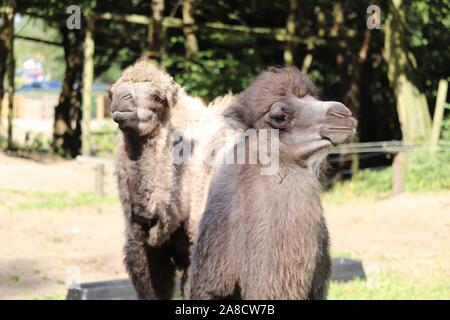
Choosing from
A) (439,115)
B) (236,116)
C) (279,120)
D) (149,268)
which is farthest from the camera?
(439,115)

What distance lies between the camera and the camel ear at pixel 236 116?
186 inches

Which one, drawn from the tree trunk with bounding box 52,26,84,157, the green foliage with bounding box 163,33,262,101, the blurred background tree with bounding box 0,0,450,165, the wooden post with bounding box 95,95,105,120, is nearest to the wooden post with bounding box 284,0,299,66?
the blurred background tree with bounding box 0,0,450,165

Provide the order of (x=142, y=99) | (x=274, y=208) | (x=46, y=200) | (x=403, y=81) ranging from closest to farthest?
1. (x=274, y=208)
2. (x=142, y=99)
3. (x=46, y=200)
4. (x=403, y=81)

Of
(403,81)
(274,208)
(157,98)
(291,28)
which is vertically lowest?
(274,208)

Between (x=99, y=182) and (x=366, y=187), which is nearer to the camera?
(x=99, y=182)

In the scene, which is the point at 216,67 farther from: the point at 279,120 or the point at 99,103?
the point at 279,120

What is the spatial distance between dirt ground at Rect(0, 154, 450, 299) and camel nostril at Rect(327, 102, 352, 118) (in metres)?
4.07

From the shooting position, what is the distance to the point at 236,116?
476 centimetres

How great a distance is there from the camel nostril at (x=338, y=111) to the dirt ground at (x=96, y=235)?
13.3 feet

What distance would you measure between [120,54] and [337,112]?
61.9ft

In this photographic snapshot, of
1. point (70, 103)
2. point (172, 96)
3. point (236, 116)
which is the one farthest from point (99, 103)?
point (236, 116)

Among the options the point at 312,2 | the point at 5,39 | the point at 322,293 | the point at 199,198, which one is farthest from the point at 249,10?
the point at 322,293

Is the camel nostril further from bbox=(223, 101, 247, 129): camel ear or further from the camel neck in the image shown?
the camel neck

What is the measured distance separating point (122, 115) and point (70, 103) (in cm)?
1728
